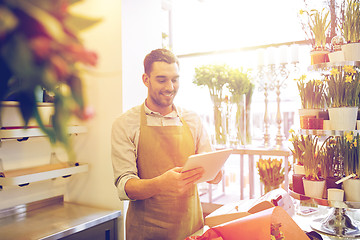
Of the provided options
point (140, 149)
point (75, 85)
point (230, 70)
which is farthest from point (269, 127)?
point (75, 85)

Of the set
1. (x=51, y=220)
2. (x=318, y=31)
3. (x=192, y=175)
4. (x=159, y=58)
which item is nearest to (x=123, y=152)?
(x=192, y=175)

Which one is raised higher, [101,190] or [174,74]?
[174,74]

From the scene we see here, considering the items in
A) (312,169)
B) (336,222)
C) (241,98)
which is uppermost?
(241,98)

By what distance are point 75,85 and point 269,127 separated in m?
2.63

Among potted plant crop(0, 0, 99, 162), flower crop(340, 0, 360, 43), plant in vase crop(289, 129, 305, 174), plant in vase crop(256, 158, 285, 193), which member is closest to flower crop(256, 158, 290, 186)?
plant in vase crop(256, 158, 285, 193)

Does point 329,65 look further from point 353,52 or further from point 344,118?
point 344,118

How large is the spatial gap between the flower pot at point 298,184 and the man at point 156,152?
0.46m

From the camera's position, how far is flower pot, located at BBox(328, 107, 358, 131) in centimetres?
158

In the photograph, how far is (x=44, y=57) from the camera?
22cm

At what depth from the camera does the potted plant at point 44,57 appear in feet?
0.71

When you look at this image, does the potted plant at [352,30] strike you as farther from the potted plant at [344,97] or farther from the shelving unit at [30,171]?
the shelving unit at [30,171]

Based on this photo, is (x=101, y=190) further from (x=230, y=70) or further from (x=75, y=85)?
(x=75, y=85)

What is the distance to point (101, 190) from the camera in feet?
7.81

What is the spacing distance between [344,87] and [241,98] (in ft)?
3.76
